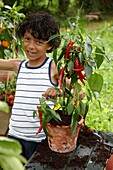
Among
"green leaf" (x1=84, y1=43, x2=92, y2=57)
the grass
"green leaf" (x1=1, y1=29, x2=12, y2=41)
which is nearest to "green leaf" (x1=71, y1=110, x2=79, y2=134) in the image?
"green leaf" (x1=84, y1=43, x2=92, y2=57)

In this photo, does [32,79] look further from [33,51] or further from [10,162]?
[10,162]

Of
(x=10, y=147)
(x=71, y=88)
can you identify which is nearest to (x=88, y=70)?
(x=71, y=88)

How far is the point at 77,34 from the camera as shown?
1733 millimetres

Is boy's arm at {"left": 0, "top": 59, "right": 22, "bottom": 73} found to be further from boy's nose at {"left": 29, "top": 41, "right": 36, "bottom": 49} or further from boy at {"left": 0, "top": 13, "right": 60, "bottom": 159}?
boy's nose at {"left": 29, "top": 41, "right": 36, "bottom": 49}

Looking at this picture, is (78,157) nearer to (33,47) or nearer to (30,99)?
(30,99)

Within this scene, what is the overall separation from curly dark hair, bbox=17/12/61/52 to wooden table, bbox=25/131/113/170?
0.53 m

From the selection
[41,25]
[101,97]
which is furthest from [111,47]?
[41,25]

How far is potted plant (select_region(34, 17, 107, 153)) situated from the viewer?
167 cm

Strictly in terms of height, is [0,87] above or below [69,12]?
above

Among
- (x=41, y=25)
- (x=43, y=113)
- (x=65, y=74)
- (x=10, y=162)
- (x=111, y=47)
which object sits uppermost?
(x=10, y=162)

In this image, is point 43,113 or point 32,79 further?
point 32,79

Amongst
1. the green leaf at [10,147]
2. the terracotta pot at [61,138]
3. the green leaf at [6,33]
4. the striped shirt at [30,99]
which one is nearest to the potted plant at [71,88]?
the terracotta pot at [61,138]

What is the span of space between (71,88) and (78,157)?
0.32 meters

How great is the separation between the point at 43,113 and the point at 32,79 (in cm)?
35
